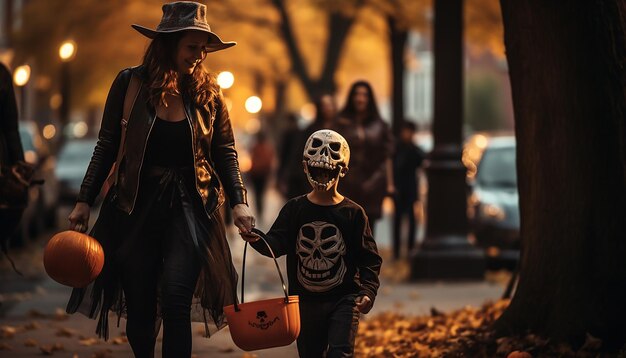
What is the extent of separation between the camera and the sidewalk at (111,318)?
29.5 feet

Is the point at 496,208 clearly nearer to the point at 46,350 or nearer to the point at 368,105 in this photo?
the point at 368,105

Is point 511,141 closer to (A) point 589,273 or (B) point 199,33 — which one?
(A) point 589,273

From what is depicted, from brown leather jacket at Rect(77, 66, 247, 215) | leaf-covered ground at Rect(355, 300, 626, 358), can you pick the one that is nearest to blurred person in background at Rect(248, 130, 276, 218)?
leaf-covered ground at Rect(355, 300, 626, 358)

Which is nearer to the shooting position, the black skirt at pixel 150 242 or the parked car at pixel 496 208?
the black skirt at pixel 150 242

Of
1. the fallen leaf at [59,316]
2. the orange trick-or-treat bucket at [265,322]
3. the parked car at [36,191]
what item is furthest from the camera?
the parked car at [36,191]

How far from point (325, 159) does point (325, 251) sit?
0.42m

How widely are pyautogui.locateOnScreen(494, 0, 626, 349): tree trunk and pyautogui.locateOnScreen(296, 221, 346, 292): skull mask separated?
85.1 inches

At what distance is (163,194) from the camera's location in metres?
6.47

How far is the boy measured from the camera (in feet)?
20.9

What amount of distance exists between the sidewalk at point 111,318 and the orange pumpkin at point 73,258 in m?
2.31

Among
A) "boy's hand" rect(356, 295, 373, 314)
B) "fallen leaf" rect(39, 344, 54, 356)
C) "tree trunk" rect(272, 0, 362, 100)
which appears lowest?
"fallen leaf" rect(39, 344, 54, 356)

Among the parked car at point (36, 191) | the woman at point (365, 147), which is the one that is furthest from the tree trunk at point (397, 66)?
the woman at point (365, 147)

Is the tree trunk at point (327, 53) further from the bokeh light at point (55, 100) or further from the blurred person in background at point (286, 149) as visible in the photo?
the bokeh light at point (55, 100)

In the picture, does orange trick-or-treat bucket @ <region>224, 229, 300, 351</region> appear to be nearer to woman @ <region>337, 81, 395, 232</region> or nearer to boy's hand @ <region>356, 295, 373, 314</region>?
boy's hand @ <region>356, 295, 373, 314</region>
